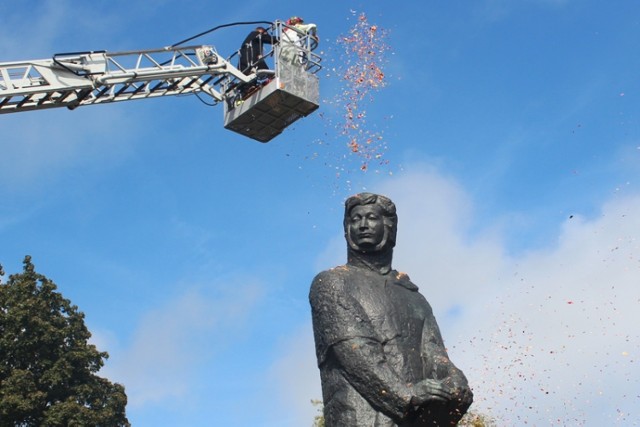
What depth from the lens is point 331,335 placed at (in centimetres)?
927

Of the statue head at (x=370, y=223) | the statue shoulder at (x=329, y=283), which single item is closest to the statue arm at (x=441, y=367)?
the statue head at (x=370, y=223)

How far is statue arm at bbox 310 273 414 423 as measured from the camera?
28.8ft

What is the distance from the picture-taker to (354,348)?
906 cm

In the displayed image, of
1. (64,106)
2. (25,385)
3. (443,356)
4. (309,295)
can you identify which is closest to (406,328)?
(443,356)

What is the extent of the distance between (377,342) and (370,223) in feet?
4.52

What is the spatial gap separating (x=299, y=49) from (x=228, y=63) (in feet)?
8.34

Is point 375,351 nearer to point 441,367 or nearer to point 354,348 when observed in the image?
point 354,348

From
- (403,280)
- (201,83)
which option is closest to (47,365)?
(201,83)

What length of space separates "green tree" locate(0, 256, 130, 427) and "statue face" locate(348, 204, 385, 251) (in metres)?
22.2

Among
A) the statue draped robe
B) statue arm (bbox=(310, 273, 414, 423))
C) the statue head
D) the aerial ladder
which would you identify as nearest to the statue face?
the statue head

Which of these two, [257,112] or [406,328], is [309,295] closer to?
[406,328]

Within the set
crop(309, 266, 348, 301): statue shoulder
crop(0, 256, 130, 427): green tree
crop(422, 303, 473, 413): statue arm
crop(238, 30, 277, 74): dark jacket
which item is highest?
crop(238, 30, 277, 74): dark jacket

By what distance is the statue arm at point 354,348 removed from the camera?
28.8 feet

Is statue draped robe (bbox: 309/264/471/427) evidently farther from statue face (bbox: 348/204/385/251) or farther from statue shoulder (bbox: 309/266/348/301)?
statue face (bbox: 348/204/385/251)
